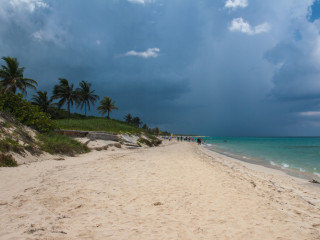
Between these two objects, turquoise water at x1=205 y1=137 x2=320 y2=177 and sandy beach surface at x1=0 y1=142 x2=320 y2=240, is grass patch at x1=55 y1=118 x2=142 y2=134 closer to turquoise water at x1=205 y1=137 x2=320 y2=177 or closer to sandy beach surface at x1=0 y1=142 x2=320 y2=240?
sandy beach surface at x1=0 y1=142 x2=320 y2=240

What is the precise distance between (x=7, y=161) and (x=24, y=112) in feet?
28.6

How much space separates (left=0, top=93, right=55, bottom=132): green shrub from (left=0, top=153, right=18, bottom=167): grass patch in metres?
7.55

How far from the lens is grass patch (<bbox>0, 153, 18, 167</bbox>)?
29.2 feet

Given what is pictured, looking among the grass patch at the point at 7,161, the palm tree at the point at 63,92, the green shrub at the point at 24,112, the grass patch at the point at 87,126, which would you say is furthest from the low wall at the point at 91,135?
the palm tree at the point at 63,92

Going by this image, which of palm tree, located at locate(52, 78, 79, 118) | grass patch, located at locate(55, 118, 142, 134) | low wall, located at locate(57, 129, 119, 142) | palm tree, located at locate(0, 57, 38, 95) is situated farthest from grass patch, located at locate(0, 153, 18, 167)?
palm tree, located at locate(52, 78, 79, 118)

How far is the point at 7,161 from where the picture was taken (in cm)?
912

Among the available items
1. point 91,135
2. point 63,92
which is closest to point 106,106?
Result: point 63,92

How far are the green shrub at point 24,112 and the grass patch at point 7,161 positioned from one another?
7551 mm

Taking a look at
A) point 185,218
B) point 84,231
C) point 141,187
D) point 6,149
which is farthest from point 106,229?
point 6,149

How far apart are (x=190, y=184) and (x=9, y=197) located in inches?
234

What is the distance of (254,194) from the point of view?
21.3ft

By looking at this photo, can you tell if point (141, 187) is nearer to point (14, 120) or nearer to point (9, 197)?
point (9, 197)

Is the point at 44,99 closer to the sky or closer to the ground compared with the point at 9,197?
closer to the sky

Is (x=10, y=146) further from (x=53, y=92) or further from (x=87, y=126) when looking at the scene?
(x=53, y=92)
